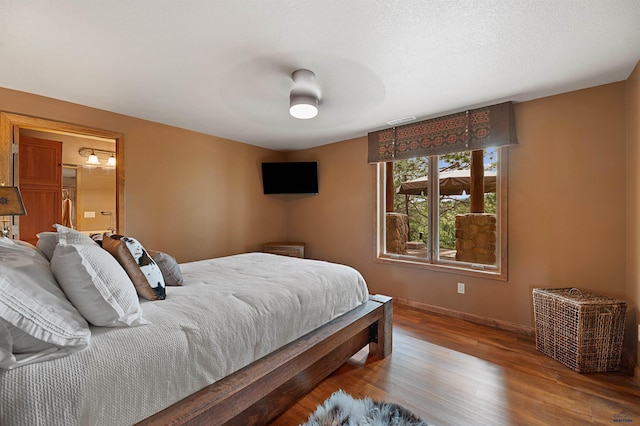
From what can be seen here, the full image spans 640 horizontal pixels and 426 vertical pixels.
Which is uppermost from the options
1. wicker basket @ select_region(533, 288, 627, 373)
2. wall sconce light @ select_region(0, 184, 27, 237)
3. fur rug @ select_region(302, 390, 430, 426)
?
wall sconce light @ select_region(0, 184, 27, 237)

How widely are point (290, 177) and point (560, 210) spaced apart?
3.57 metres

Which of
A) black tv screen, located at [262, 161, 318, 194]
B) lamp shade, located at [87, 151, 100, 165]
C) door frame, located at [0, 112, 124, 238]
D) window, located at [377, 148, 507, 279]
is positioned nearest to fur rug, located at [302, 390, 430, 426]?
window, located at [377, 148, 507, 279]

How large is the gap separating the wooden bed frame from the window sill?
4.09 feet

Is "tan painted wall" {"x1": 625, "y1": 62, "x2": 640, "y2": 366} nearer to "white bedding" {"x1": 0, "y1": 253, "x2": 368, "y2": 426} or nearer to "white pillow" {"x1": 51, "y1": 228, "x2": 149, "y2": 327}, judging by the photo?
"white bedding" {"x1": 0, "y1": 253, "x2": 368, "y2": 426}

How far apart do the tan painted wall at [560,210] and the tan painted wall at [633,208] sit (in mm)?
89

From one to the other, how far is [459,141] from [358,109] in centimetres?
122

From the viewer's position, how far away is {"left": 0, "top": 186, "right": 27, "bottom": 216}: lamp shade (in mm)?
1988

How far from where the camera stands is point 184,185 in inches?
148

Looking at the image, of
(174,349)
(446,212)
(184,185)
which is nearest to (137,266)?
(174,349)

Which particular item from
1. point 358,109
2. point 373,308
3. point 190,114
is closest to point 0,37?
point 190,114

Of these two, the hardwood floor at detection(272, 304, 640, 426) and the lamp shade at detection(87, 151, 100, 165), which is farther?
the lamp shade at detection(87, 151, 100, 165)

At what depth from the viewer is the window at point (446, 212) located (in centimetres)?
306

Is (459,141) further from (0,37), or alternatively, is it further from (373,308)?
(0,37)

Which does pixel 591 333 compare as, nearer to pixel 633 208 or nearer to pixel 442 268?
pixel 633 208
